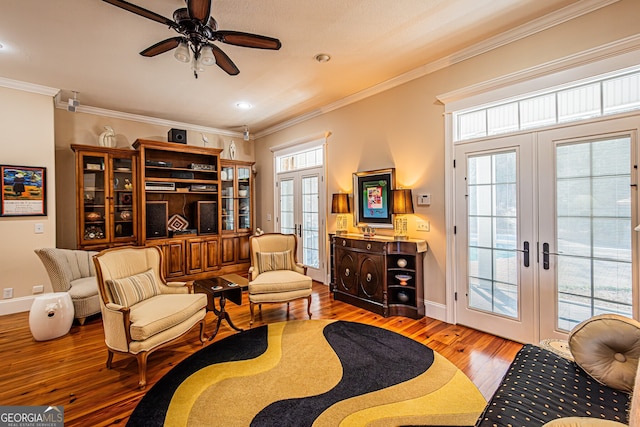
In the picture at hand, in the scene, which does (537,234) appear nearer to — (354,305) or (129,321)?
(354,305)

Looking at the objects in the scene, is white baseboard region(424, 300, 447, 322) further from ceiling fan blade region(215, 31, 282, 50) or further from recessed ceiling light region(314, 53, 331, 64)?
ceiling fan blade region(215, 31, 282, 50)

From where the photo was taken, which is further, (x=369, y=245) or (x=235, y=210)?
(x=235, y=210)

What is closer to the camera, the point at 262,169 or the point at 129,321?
the point at 129,321

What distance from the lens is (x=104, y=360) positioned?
2656 mm

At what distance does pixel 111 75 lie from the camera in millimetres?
3635

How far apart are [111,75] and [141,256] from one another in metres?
2.37

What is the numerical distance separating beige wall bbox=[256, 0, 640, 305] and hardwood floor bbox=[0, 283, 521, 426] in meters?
0.66

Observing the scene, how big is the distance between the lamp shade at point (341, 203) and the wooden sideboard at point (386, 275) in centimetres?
54

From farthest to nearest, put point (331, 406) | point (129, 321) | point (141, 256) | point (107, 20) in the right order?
1. point (141, 256)
2. point (107, 20)
3. point (129, 321)
4. point (331, 406)

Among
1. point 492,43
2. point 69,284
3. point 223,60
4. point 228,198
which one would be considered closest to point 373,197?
point 492,43

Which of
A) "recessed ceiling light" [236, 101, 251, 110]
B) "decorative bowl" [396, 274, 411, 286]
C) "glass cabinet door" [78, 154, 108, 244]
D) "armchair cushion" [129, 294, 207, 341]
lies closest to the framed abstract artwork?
"decorative bowl" [396, 274, 411, 286]

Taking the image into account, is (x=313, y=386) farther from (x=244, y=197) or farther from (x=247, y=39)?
(x=244, y=197)

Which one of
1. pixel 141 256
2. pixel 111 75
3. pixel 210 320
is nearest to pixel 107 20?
pixel 111 75

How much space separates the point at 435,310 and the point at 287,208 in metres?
3.36
